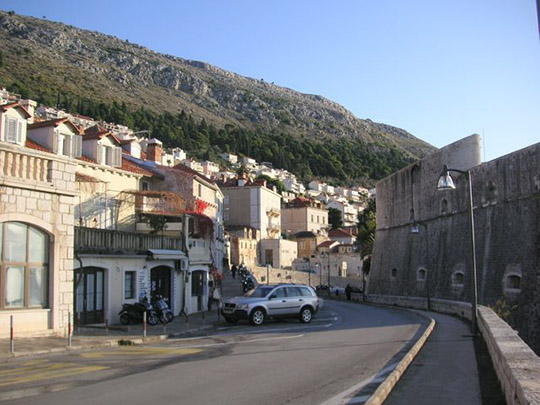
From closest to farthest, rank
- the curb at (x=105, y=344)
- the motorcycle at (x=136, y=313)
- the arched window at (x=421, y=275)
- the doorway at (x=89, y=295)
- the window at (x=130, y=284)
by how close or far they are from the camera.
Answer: the curb at (x=105, y=344), the doorway at (x=89, y=295), the motorcycle at (x=136, y=313), the window at (x=130, y=284), the arched window at (x=421, y=275)

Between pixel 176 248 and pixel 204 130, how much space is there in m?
163

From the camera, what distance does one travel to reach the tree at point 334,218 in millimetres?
134000

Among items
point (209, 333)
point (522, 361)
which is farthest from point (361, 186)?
point (522, 361)

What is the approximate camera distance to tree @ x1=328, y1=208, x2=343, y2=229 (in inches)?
5276

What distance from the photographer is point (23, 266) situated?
16.7 metres

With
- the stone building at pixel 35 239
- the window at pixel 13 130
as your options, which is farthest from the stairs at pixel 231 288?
the stone building at pixel 35 239

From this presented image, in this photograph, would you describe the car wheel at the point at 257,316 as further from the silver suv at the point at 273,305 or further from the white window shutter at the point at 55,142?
the white window shutter at the point at 55,142

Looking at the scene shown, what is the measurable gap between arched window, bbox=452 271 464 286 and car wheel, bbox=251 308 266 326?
14.9 m

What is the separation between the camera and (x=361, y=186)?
198m

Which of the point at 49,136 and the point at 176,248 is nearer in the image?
the point at 49,136

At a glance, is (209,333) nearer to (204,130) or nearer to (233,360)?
(233,360)

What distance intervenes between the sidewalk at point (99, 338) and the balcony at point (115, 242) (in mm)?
3227

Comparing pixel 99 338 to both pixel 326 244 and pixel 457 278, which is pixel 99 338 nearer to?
pixel 457 278

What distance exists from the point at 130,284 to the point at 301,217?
289 ft
